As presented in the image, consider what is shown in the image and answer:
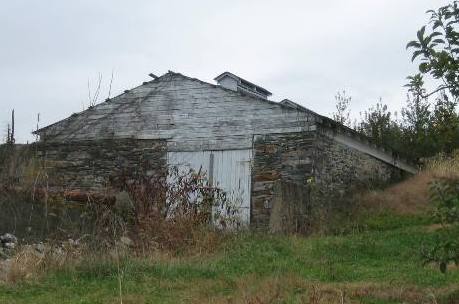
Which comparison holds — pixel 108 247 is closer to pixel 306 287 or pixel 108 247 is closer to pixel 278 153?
pixel 306 287

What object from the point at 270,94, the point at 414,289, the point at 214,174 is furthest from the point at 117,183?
the point at 270,94

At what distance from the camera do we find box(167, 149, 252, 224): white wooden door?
15.3m

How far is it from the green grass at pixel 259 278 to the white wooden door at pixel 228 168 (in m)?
5.33

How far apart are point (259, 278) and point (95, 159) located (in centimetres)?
1148

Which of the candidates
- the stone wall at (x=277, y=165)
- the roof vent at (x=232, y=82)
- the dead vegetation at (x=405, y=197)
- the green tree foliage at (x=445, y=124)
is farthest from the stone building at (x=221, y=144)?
the green tree foliage at (x=445, y=124)

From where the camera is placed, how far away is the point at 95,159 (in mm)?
17812

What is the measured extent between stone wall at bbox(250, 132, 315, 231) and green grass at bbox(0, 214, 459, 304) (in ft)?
16.8

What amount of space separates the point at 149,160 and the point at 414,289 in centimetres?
1143

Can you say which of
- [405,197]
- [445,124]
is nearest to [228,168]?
[405,197]

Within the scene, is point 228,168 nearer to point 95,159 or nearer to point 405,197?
point 95,159

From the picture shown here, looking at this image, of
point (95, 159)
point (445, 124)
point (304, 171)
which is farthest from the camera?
point (95, 159)

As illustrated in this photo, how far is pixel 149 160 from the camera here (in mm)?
17047

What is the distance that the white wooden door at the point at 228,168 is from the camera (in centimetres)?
1526

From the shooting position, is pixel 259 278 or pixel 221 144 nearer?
pixel 259 278
